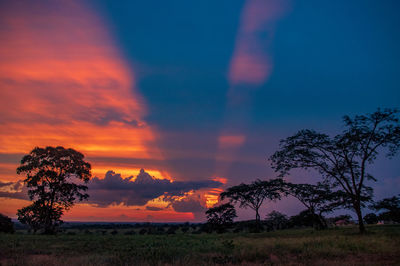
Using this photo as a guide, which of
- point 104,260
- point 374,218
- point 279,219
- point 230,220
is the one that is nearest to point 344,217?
point 374,218

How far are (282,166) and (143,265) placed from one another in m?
28.8

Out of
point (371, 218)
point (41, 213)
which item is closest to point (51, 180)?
point (41, 213)

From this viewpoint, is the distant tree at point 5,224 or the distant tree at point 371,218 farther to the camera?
the distant tree at point 371,218

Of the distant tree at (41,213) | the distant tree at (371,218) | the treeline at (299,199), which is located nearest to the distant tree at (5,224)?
the distant tree at (41,213)

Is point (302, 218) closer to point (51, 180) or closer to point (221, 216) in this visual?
point (221, 216)

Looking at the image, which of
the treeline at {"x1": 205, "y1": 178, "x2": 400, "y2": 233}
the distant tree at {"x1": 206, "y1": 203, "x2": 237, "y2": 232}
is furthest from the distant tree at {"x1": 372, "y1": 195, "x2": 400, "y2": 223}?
the distant tree at {"x1": 206, "y1": 203, "x2": 237, "y2": 232}

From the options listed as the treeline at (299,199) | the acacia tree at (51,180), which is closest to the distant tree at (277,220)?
the treeline at (299,199)

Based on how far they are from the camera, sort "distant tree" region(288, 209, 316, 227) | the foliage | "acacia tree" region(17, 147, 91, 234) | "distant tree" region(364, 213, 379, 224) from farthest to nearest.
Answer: "distant tree" region(288, 209, 316, 227)
the foliage
"distant tree" region(364, 213, 379, 224)
"acacia tree" region(17, 147, 91, 234)

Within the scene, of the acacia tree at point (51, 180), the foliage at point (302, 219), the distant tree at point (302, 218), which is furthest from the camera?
the distant tree at point (302, 218)

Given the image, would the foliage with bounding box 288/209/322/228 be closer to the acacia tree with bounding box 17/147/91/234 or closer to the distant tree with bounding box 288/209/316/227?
the distant tree with bounding box 288/209/316/227

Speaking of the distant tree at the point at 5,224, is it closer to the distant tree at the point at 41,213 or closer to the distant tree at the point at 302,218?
the distant tree at the point at 41,213

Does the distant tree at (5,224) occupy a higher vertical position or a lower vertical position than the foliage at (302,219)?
lower

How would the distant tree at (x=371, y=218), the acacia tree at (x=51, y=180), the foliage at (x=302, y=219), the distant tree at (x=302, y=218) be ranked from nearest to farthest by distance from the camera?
1. the acacia tree at (x=51, y=180)
2. the distant tree at (x=371, y=218)
3. the foliage at (x=302, y=219)
4. the distant tree at (x=302, y=218)

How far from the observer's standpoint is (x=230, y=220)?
253 feet
